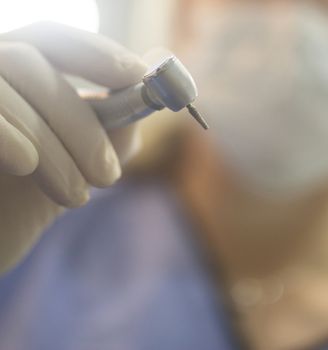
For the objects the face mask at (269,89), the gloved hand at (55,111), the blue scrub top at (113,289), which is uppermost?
the gloved hand at (55,111)

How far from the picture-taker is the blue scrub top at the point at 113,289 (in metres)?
0.71

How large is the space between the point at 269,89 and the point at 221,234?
0.96 ft

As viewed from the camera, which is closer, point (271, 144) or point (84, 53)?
point (84, 53)

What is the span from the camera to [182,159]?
117cm

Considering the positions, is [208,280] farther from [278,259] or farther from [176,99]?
Result: [176,99]

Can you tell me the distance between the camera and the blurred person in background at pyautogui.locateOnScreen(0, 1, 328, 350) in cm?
74

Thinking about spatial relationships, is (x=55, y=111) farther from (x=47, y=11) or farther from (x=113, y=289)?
(x=47, y=11)

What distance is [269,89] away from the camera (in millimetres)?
869

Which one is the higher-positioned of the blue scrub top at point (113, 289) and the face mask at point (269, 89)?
the face mask at point (269, 89)

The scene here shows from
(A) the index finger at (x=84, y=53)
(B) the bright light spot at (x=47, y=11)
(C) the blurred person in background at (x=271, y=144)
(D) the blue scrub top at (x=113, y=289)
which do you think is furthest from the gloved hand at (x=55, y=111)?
(B) the bright light spot at (x=47, y=11)

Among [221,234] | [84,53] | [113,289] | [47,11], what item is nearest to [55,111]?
[84,53]

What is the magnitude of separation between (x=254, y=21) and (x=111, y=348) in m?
0.55

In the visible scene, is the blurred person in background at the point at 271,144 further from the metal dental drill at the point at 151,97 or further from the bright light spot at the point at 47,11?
the metal dental drill at the point at 151,97

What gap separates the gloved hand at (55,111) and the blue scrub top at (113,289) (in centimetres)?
30
